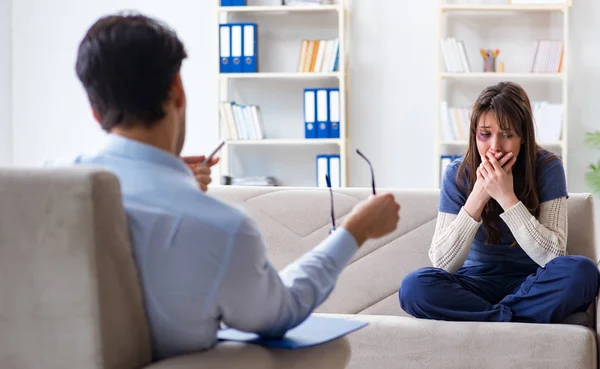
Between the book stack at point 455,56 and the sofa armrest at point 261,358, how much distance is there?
13.0ft

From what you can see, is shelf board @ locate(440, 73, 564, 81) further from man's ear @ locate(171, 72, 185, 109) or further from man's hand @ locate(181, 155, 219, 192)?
man's ear @ locate(171, 72, 185, 109)

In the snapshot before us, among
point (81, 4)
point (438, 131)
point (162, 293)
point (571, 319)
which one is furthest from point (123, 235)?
point (81, 4)

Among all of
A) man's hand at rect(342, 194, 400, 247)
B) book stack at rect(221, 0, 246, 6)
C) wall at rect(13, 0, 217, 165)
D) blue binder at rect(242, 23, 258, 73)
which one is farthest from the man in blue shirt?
wall at rect(13, 0, 217, 165)

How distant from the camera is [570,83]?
520 cm

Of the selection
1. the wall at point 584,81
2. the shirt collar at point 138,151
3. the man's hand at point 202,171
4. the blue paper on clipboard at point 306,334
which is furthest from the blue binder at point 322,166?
the shirt collar at point 138,151

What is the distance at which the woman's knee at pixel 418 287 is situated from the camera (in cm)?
241

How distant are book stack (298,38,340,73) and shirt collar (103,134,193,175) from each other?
4.06 metres

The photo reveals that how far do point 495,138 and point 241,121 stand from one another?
2885mm

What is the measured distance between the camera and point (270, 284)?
45.9 inches

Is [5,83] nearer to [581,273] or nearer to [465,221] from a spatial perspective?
[465,221]

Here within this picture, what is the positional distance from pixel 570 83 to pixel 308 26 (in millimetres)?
1668

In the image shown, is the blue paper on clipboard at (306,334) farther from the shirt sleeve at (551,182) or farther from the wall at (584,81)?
the wall at (584,81)

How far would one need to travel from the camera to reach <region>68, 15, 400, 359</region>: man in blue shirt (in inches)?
44.3

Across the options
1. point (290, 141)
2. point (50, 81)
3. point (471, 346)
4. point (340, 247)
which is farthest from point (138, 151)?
point (50, 81)
